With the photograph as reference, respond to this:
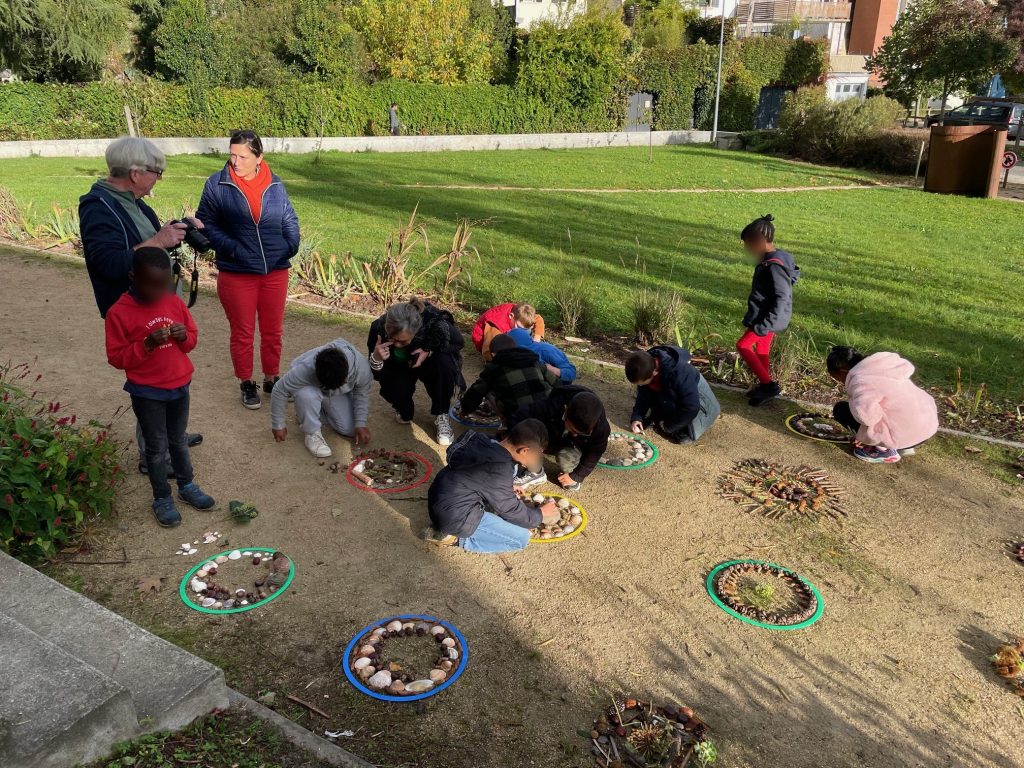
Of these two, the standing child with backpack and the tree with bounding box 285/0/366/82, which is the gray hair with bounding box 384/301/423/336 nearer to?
the standing child with backpack

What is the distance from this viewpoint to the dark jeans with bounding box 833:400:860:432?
16.7 feet

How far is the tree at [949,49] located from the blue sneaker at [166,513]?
2922 centimetres

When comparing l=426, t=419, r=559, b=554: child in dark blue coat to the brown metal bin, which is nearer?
l=426, t=419, r=559, b=554: child in dark blue coat

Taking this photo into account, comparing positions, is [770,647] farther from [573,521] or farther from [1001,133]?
[1001,133]

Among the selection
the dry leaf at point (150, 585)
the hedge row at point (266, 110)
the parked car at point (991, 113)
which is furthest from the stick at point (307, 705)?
the parked car at point (991, 113)

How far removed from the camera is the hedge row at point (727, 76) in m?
32.9

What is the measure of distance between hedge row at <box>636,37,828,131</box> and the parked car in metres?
9.22

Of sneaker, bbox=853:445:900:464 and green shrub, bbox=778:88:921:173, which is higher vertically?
green shrub, bbox=778:88:921:173

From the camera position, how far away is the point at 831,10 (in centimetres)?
4909

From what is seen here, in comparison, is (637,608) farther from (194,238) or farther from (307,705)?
(194,238)

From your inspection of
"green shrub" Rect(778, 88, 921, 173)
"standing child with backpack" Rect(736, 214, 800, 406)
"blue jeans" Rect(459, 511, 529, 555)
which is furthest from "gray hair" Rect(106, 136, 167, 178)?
"green shrub" Rect(778, 88, 921, 173)

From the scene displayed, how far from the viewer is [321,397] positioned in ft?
16.0

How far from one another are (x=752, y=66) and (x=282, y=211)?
117 ft

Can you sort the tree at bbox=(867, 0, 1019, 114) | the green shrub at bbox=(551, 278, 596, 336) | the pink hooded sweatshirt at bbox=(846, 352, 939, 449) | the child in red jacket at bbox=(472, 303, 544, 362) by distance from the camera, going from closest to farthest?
the pink hooded sweatshirt at bbox=(846, 352, 939, 449) → the child in red jacket at bbox=(472, 303, 544, 362) → the green shrub at bbox=(551, 278, 596, 336) → the tree at bbox=(867, 0, 1019, 114)
